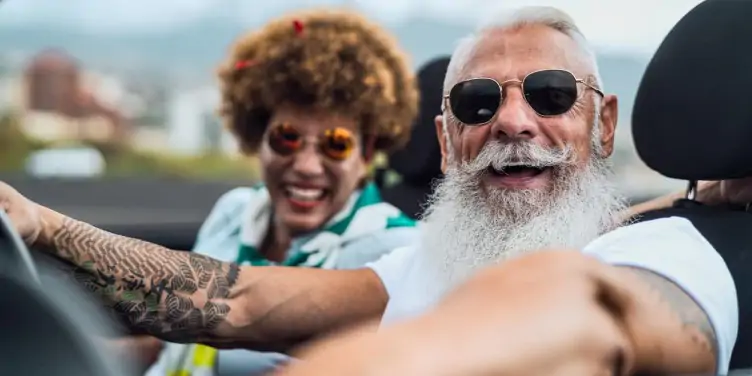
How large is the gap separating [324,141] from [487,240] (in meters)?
1.05

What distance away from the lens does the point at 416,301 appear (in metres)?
2.18

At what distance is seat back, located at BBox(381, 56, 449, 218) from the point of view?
10.4 feet

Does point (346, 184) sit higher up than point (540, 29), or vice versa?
point (540, 29)

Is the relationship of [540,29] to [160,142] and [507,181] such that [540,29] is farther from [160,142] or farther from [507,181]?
[160,142]

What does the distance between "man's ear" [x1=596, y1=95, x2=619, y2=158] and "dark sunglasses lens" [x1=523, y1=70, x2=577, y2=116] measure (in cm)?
14

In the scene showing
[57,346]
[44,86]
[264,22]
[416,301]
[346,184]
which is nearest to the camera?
[57,346]

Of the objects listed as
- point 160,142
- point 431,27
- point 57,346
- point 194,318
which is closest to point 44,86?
point 160,142

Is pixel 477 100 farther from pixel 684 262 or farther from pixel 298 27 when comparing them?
pixel 298 27

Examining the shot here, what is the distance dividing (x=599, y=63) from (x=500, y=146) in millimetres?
299

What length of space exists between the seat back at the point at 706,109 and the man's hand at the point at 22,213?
1148 millimetres

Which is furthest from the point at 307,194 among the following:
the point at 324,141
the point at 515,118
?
the point at 515,118

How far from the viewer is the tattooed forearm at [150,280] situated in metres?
2.12

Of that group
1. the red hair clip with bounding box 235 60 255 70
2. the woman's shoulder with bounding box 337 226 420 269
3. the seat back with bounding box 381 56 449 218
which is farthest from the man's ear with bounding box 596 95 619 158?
the red hair clip with bounding box 235 60 255 70

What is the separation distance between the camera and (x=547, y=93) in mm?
2029
